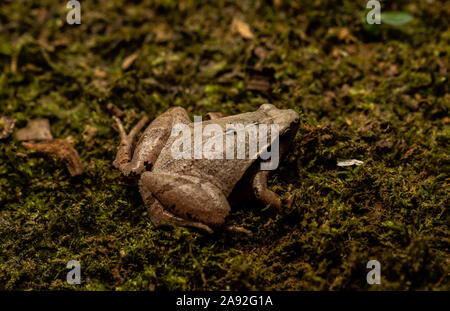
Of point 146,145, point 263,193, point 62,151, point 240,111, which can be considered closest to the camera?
point 263,193

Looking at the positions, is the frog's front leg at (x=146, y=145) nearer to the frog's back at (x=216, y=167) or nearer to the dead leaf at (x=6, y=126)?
the frog's back at (x=216, y=167)

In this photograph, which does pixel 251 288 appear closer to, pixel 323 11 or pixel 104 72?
pixel 104 72

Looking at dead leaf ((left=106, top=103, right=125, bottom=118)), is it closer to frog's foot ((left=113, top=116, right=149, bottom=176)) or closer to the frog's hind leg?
frog's foot ((left=113, top=116, right=149, bottom=176))

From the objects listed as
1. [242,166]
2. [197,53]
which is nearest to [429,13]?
[197,53]

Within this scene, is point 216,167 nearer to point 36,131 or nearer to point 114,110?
point 114,110

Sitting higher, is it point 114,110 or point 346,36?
point 346,36

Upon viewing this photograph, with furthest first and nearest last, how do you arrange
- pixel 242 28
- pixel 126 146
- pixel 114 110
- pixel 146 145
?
pixel 242 28
pixel 114 110
pixel 126 146
pixel 146 145

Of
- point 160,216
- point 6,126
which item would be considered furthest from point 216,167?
point 6,126
